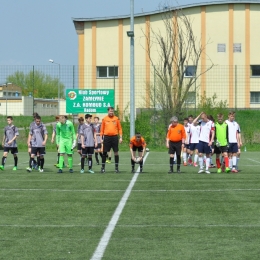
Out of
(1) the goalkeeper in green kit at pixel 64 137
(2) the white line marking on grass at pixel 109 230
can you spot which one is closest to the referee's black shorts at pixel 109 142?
(1) the goalkeeper in green kit at pixel 64 137

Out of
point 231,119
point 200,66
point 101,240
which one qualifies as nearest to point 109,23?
point 200,66

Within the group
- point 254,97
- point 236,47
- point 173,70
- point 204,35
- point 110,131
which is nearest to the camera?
point 110,131

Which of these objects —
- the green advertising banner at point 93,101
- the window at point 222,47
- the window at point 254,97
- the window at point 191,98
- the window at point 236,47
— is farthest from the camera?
the window at point 222,47

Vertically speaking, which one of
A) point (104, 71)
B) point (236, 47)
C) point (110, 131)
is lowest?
point (110, 131)

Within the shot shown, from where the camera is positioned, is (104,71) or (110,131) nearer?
(110,131)

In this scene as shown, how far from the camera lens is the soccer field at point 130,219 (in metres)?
9.28

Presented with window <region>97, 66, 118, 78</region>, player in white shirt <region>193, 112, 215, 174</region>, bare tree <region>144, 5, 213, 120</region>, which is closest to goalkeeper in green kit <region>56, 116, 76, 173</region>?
player in white shirt <region>193, 112, 215, 174</region>

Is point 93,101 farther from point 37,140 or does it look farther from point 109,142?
point 109,142

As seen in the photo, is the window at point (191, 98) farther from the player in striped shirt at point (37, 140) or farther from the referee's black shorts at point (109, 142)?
the referee's black shorts at point (109, 142)

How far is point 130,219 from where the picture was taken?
12.1 metres

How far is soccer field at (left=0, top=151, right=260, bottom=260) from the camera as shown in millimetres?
9281

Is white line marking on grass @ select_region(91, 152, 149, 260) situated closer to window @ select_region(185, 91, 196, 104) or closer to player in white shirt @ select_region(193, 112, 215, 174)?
player in white shirt @ select_region(193, 112, 215, 174)

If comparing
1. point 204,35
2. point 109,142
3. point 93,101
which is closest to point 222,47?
point 204,35

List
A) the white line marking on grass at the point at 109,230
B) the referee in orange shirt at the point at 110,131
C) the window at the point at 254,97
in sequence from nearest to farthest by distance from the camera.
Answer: the white line marking on grass at the point at 109,230
the referee in orange shirt at the point at 110,131
the window at the point at 254,97
